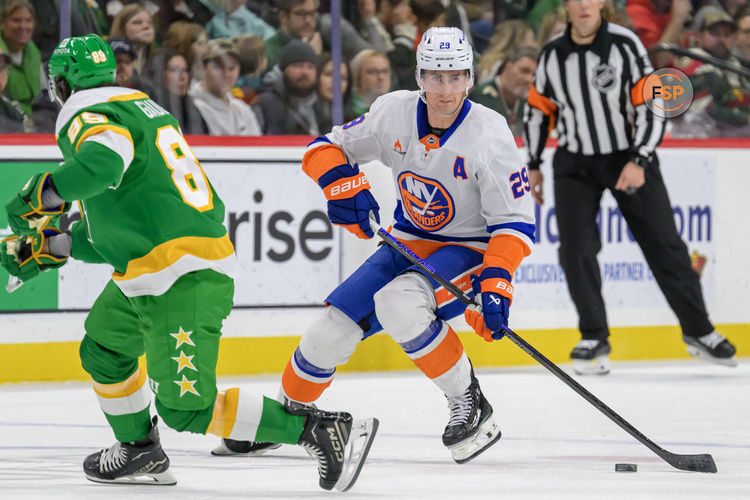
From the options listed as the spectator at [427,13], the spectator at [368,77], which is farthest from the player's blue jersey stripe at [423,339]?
the spectator at [427,13]

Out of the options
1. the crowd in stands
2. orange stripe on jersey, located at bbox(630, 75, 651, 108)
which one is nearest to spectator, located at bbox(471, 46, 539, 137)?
the crowd in stands

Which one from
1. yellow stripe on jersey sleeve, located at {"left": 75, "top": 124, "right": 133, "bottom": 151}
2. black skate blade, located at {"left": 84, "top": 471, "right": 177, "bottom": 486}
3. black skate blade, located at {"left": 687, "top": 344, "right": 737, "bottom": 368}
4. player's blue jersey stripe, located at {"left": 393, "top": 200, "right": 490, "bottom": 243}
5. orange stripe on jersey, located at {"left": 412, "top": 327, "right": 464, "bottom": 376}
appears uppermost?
yellow stripe on jersey sleeve, located at {"left": 75, "top": 124, "right": 133, "bottom": 151}

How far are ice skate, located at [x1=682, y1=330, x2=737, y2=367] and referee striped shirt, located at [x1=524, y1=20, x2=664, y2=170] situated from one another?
85 centimetres

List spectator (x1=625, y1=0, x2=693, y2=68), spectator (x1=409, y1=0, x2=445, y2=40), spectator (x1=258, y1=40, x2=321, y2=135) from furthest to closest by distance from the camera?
spectator (x1=625, y1=0, x2=693, y2=68) → spectator (x1=409, y1=0, x2=445, y2=40) → spectator (x1=258, y1=40, x2=321, y2=135)

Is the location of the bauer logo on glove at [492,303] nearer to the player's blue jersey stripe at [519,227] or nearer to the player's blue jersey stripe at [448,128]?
the player's blue jersey stripe at [519,227]

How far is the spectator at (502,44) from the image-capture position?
591 cm

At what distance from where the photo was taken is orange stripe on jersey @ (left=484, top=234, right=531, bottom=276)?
3.34m

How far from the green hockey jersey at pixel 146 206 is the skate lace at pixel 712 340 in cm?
303

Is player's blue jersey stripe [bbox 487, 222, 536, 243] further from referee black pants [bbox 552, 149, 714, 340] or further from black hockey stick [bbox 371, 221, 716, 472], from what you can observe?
referee black pants [bbox 552, 149, 714, 340]

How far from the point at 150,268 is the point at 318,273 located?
2.56 metres

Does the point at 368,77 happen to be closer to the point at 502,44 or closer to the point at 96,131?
the point at 502,44

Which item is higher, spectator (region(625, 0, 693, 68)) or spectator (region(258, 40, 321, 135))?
spectator (region(625, 0, 693, 68))

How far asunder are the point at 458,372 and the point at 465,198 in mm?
478

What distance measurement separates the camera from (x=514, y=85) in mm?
5988
